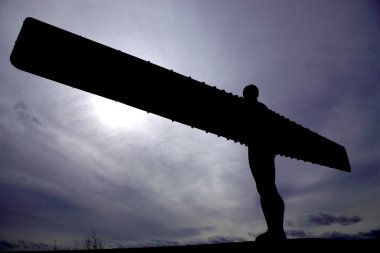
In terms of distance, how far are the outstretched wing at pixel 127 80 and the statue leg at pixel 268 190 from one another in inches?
12.4

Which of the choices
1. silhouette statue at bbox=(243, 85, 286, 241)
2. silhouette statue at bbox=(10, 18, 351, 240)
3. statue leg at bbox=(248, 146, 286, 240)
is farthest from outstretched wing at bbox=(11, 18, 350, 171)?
statue leg at bbox=(248, 146, 286, 240)

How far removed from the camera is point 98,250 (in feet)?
7.27

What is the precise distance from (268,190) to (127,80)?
Result: 2151mm

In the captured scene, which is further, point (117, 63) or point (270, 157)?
point (270, 157)

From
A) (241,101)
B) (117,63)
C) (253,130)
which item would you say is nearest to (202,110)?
(241,101)

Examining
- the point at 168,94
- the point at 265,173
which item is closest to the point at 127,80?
the point at 168,94

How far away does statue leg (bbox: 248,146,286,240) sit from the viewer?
110 inches

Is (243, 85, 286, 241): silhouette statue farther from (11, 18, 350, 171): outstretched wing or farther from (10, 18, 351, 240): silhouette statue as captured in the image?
(11, 18, 350, 171): outstretched wing

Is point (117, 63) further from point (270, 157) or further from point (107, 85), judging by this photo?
point (270, 157)

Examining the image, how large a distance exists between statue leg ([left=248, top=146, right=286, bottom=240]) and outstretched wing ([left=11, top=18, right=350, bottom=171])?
32 centimetres

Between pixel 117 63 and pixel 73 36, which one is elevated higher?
pixel 73 36

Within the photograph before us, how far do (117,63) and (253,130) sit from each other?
6.10 feet

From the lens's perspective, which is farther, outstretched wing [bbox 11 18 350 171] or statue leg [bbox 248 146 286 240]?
statue leg [bbox 248 146 286 240]

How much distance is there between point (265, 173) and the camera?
10.0 feet
